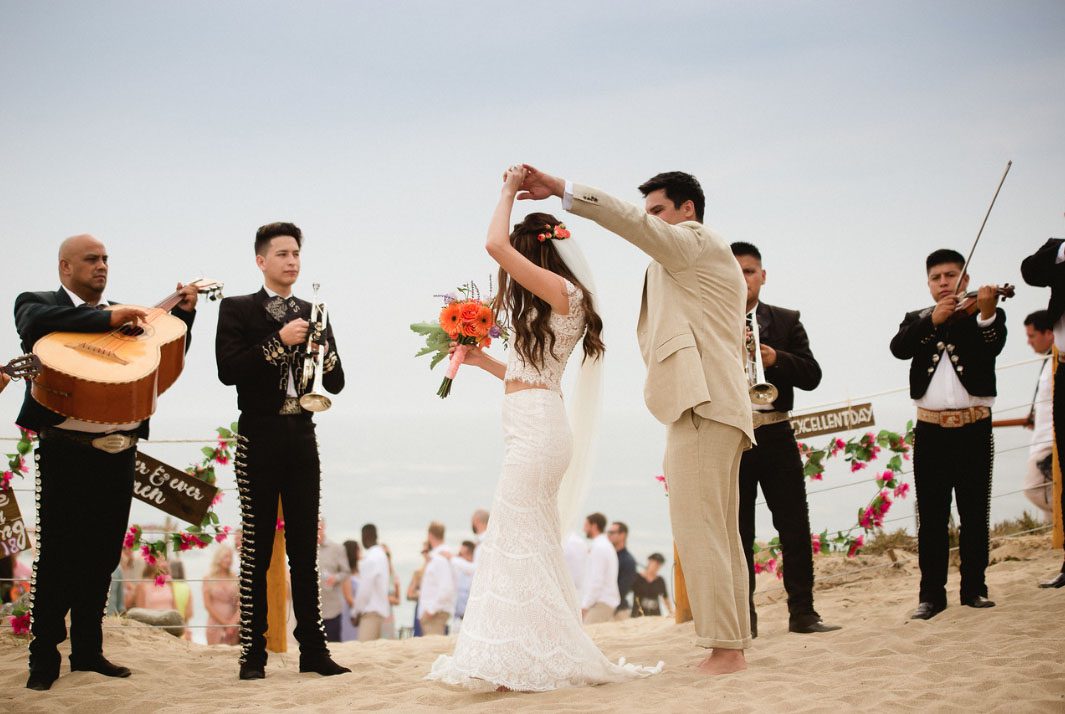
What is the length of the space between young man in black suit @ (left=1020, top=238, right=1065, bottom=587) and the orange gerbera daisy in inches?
125

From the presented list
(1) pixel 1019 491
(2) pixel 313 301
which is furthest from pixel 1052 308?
(2) pixel 313 301

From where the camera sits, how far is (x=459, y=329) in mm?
4453

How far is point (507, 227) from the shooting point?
4102 millimetres

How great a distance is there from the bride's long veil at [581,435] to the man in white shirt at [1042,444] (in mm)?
4532

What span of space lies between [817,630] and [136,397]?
3.78m

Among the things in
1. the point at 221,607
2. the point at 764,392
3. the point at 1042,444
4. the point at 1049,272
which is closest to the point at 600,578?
the point at 221,607

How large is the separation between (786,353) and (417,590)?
17.6 ft

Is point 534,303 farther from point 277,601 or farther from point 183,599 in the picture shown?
point 183,599

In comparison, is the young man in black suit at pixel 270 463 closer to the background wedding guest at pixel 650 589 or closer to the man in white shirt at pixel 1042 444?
the background wedding guest at pixel 650 589

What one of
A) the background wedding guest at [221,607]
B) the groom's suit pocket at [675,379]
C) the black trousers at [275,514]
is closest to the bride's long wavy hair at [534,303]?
the groom's suit pocket at [675,379]

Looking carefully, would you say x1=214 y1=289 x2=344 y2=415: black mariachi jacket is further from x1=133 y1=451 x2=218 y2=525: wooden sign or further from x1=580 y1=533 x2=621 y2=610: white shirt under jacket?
x1=580 y1=533 x2=621 y2=610: white shirt under jacket

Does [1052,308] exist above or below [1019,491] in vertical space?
above

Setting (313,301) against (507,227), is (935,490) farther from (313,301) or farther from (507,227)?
(313,301)

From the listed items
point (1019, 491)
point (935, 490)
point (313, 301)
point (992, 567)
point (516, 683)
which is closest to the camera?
point (516, 683)
